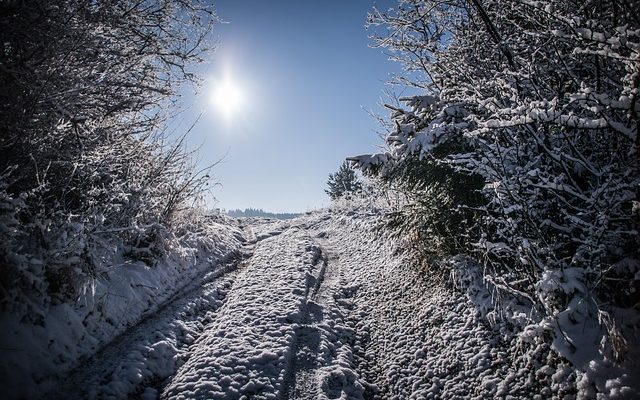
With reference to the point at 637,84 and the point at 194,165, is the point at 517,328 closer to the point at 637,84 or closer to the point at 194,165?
the point at 637,84

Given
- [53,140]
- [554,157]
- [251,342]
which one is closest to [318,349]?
[251,342]

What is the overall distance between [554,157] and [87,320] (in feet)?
20.6

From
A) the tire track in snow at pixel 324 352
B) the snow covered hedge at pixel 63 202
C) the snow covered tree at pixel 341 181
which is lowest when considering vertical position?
the tire track in snow at pixel 324 352

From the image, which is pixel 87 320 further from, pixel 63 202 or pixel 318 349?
pixel 318 349

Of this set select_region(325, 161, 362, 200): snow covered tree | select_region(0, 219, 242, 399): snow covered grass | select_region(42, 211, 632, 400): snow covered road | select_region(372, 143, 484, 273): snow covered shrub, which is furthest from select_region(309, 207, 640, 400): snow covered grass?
select_region(325, 161, 362, 200): snow covered tree

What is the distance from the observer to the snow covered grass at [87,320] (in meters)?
3.24

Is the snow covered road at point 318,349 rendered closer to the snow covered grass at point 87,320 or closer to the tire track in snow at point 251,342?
the tire track in snow at point 251,342

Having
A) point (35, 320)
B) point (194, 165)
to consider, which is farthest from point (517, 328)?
point (194, 165)

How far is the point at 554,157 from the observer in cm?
351

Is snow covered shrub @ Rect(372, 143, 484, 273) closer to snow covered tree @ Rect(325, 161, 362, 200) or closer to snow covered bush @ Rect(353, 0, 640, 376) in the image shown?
snow covered bush @ Rect(353, 0, 640, 376)

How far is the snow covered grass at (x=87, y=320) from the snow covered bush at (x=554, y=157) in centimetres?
447

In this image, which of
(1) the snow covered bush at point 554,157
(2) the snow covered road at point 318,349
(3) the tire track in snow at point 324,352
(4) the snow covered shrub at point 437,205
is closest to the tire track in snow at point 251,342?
(2) the snow covered road at point 318,349

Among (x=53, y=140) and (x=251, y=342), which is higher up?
(x=53, y=140)

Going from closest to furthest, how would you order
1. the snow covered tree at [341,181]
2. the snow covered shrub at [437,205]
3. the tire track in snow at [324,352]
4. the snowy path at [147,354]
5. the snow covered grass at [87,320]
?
the snow covered grass at [87,320] → the snowy path at [147,354] → the tire track in snow at [324,352] → the snow covered shrub at [437,205] → the snow covered tree at [341,181]
